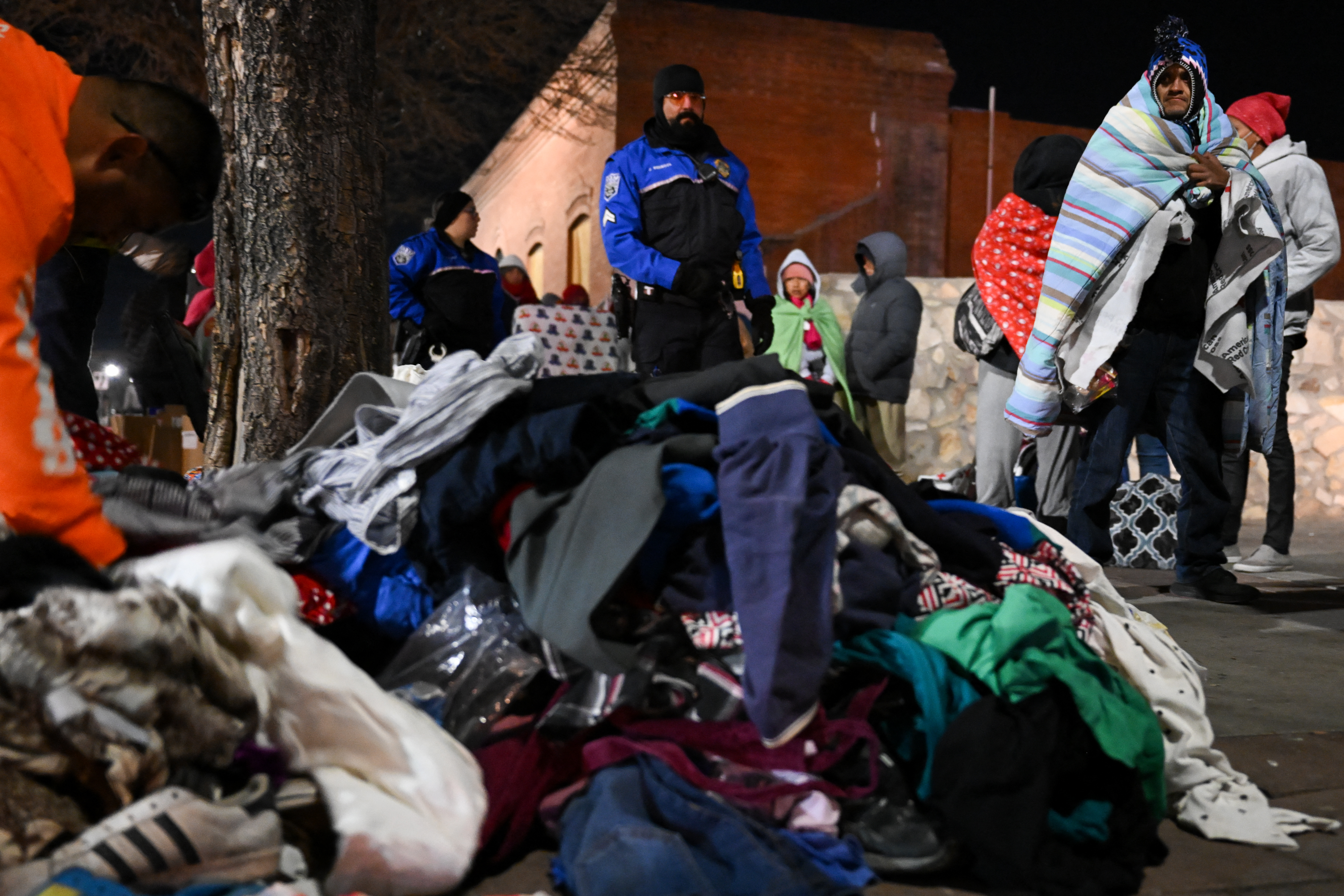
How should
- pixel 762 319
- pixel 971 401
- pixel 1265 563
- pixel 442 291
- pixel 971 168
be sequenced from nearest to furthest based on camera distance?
pixel 762 319
pixel 1265 563
pixel 442 291
pixel 971 401
pixel 971 168

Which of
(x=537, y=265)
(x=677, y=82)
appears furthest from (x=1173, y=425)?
(x=537, y=265)

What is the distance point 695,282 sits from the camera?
414 cm

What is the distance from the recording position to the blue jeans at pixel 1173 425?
3932 millimetres

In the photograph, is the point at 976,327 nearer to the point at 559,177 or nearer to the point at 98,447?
the point at 98,447

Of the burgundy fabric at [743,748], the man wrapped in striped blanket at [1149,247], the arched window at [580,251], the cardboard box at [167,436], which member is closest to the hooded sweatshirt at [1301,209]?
the man wrapped in striped blanket at [1149,247]

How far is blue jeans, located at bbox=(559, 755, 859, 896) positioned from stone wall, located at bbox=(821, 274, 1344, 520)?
7.27 metres

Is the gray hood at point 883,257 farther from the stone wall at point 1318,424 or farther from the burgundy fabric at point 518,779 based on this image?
the burgundy fabric at point 518,779

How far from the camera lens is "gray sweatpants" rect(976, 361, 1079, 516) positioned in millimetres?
4719

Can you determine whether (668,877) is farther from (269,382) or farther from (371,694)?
(269,382)

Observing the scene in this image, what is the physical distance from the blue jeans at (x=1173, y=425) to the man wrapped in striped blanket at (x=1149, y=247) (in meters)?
0.11

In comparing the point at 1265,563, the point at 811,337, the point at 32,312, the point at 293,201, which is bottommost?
the point at 1265,563

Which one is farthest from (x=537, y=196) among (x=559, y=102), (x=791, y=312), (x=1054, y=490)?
(x=1054, y=490)

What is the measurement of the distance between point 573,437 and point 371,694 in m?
0.61

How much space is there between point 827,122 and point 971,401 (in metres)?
8.23
